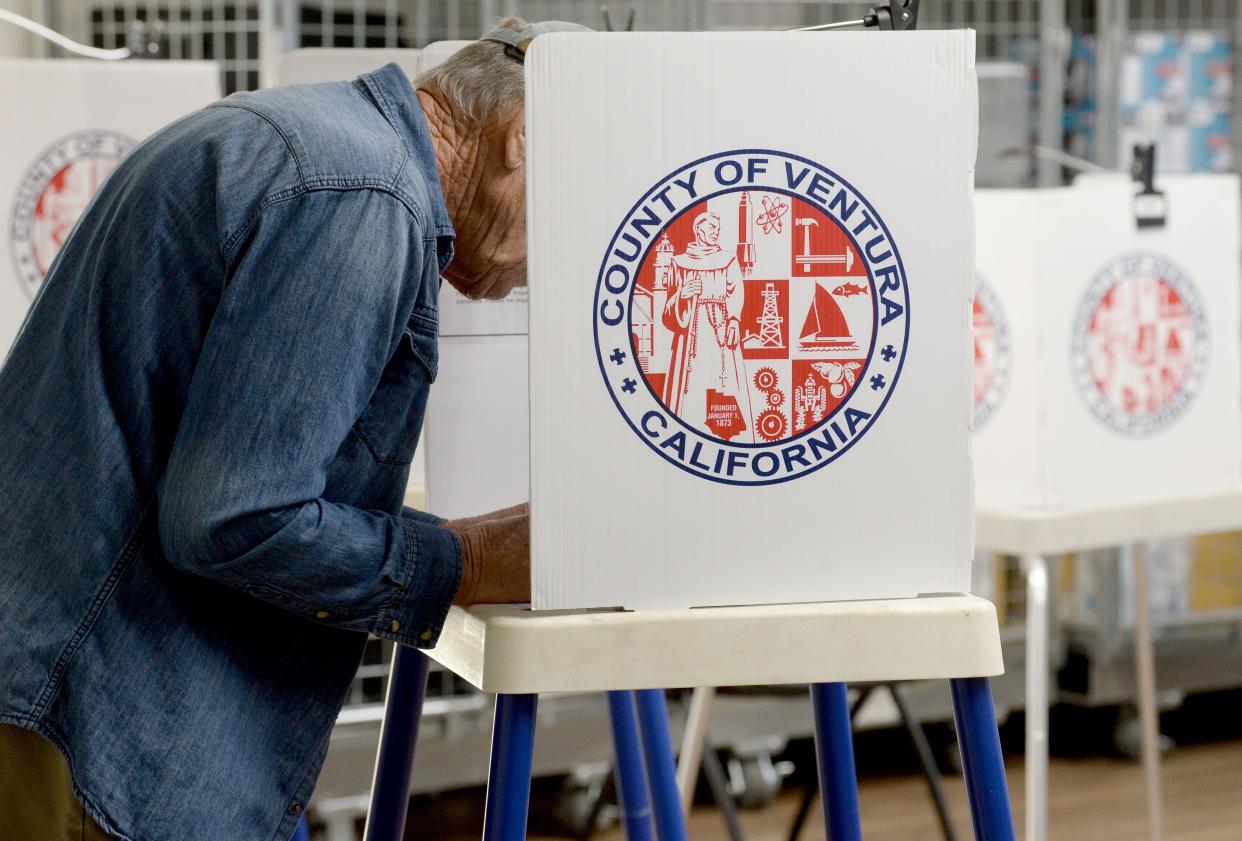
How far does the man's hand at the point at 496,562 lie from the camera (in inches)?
35.0

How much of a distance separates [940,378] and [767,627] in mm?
176

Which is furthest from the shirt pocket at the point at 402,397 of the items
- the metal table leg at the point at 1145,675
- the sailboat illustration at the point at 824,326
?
the metal table leg at the point at 1145,675

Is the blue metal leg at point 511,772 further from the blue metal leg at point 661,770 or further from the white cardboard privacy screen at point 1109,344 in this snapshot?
the white cardboard privacy screen at point 1109,344

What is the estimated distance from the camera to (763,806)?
2723 millimetres

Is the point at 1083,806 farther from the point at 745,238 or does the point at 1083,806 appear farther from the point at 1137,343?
the point at 745,238

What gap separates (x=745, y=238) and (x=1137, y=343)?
4.40 feet

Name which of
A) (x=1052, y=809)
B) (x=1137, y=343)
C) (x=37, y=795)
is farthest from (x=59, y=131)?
(x=1052, y=809)

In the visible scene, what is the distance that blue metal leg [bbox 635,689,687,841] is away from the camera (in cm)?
132

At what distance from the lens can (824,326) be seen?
83cm

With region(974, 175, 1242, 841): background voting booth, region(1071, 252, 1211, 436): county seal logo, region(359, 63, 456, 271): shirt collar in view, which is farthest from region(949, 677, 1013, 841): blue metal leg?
region(1071, 252, 1211, 436): county seal logo

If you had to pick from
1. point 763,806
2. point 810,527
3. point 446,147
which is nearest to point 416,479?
point 446,147

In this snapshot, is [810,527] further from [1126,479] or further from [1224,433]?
[1224,433]

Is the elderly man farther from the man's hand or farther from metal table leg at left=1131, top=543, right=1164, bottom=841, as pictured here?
metal table leg at left=1131, top=543, right=1164, bottom=841

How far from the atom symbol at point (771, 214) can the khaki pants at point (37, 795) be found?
20.8 inches
